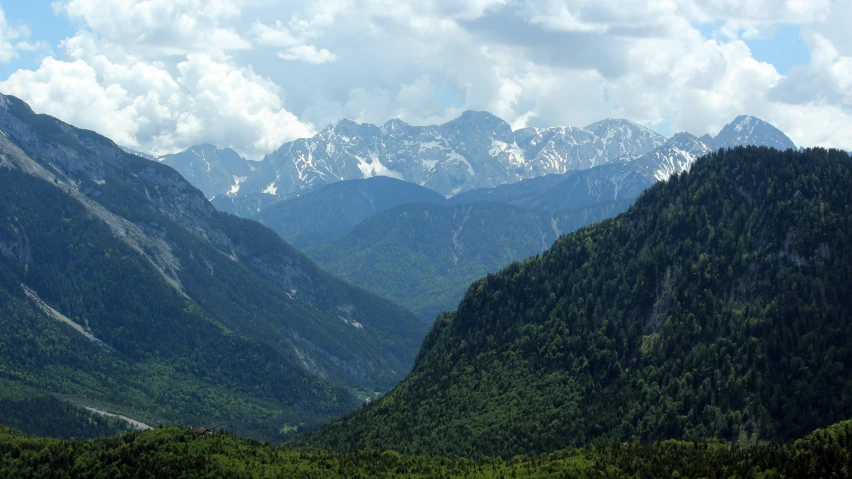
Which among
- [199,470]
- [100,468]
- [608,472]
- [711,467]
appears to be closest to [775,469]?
[711,467]

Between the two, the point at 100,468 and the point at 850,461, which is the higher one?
the point at 850,461

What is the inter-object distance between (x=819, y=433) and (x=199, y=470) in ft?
389

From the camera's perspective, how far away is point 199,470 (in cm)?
19962

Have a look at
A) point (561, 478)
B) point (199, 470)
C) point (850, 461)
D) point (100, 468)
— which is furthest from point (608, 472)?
point (100, 468)

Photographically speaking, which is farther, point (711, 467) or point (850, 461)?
point (711, 467)

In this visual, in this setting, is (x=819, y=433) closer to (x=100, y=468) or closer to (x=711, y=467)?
(x=711, y=467)

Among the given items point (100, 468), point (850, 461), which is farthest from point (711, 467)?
point (100, 468)

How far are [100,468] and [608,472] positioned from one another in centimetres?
9945

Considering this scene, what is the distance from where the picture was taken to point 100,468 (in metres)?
200

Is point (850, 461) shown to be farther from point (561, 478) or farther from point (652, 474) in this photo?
point (561, 478)

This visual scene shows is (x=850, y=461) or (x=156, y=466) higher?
(x=850, y=461)

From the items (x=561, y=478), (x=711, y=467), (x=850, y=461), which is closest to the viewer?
(x=850, y=461)

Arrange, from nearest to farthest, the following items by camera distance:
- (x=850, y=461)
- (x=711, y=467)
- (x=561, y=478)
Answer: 1. (x=850, y=461)
2. (x=711, y=467)
3. (x=561, y=478)

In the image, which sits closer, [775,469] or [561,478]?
[775,469]
